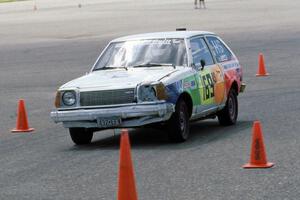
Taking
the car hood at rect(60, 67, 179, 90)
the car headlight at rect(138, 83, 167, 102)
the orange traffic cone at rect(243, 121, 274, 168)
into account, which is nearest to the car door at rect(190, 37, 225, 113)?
the car hood at rect(60, 67, 179, 90)

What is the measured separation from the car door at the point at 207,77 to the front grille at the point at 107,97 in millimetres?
1304

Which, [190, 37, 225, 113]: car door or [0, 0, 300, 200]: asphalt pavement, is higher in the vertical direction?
[190, 37, 225, 113]: car door

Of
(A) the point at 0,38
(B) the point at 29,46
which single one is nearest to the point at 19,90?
(B) the point at 29,46

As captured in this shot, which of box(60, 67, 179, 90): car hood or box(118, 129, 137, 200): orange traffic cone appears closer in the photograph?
box(118, 129, 137, 200): orange traffic cone

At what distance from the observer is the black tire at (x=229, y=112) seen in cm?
1491

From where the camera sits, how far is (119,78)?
13352 millimetres

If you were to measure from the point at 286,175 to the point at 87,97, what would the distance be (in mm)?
3650

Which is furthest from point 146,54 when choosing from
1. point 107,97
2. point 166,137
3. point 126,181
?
point 126,181

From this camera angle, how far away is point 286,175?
406 inches

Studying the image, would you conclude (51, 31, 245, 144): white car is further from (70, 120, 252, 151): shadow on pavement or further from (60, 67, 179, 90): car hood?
(70, 120, 252, 151): shadow on pavement

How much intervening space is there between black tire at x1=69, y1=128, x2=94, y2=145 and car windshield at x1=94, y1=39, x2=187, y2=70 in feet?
3.61

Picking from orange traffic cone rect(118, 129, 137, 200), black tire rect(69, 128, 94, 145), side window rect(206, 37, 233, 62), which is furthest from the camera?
side window rect(206, 37, 233, 62)

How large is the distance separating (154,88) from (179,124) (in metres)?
0.60

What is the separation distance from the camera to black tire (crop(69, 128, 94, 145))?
1353cm
